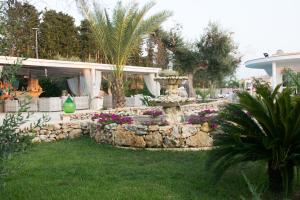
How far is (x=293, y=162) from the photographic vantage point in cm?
470

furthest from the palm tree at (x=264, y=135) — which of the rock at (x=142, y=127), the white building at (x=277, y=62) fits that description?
the white building at (x=277, y=62)

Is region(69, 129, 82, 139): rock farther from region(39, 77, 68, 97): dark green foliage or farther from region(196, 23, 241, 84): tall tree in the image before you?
region(196, 23, 241, 84): tall tree

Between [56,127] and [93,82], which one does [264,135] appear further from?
[93,82]

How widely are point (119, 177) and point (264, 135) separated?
7.32 ft

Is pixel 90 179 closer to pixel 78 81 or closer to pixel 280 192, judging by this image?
pixel 280 192

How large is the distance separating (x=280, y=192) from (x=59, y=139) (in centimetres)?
753

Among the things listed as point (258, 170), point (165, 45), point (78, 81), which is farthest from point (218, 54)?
point (258, 170)

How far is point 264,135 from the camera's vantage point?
16.3 ft

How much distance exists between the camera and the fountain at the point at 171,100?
10.2 metres

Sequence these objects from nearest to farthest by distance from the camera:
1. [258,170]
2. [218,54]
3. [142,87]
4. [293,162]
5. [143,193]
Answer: [293,162], [143,193], [258,170], [218,54], [142,87]

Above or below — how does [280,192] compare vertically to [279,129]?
below

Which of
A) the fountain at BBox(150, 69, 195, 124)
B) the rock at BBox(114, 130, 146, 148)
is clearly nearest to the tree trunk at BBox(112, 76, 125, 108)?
the fountain at BBox(150, 69, 195, 124)

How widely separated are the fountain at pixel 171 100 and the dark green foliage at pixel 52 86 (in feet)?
53.9

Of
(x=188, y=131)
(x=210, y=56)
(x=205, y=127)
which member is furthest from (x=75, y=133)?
(x=210, y=56)
